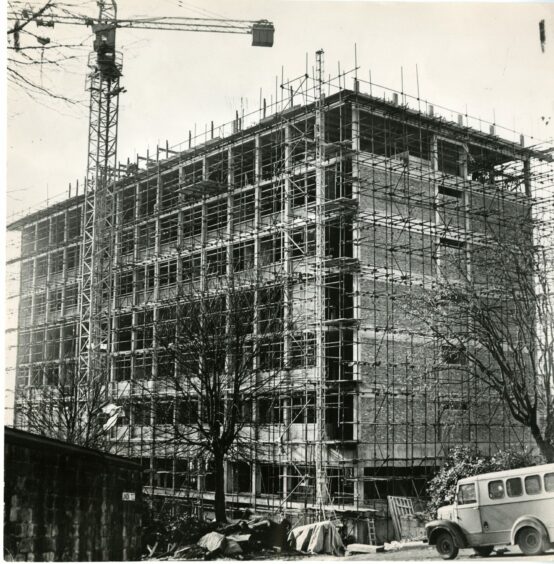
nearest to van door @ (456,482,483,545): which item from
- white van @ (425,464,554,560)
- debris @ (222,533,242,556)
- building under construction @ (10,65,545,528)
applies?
white van @ (425,464,554,560)

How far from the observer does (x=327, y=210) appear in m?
24.3

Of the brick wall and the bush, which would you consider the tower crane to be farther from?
the bush

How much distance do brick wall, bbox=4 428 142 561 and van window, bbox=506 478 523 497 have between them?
6621mm

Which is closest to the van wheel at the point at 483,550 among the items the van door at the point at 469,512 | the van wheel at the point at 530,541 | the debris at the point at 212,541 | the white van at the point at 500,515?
the white van at the point at 500,515

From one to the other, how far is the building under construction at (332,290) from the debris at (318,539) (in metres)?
3.22

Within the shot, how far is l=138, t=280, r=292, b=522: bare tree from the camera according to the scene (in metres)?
21.7

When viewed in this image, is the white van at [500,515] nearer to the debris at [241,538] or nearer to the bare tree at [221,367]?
the debris at [241,538]

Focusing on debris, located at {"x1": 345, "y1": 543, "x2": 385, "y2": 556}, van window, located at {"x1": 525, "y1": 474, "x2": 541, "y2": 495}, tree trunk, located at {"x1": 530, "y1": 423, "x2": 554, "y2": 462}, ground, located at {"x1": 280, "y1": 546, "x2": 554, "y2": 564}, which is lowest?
debris, located at {"x1": 345, "y1": 543, "x2": 385, "y2": 556}

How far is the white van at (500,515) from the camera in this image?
14.5 meters

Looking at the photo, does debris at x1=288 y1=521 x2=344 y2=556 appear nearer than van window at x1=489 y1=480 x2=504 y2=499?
No

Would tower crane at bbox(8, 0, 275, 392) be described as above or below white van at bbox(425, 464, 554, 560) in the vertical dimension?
above

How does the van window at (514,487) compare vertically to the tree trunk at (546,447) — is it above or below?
below

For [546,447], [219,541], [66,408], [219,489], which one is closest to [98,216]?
[66,408]

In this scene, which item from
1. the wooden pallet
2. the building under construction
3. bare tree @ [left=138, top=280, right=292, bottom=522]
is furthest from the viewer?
the building under construction
